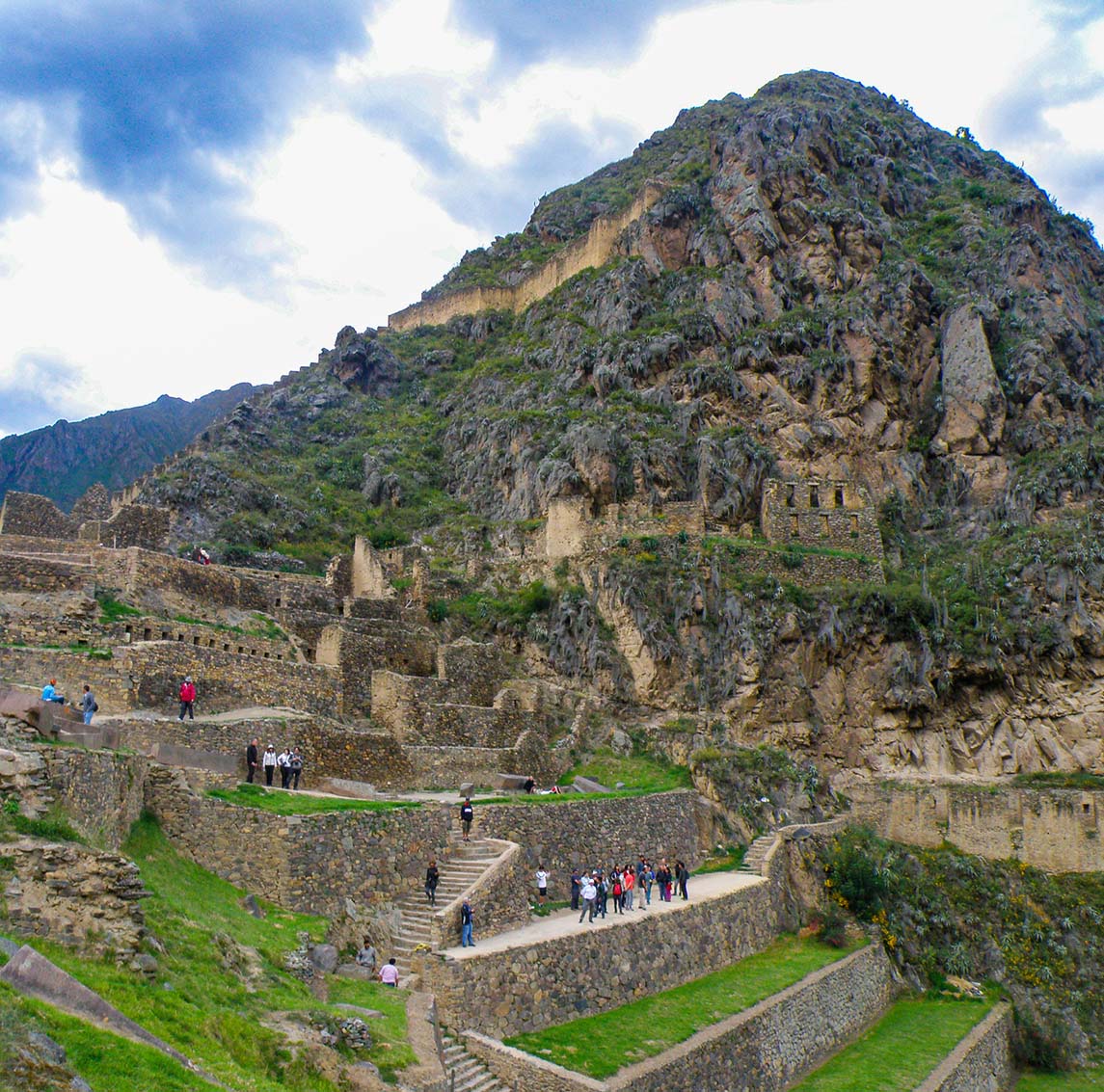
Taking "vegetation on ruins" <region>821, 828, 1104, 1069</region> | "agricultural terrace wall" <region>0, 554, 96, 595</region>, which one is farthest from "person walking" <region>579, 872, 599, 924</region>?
Result: "agricultural terrace wall" <region>0, 554, 96, 595</region>

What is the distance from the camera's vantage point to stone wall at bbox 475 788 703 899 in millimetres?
21375

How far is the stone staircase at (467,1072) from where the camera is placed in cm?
1386

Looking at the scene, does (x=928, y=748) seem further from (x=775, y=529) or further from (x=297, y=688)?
(x=297, y=688)

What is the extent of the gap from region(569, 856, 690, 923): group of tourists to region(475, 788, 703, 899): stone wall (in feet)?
1.19

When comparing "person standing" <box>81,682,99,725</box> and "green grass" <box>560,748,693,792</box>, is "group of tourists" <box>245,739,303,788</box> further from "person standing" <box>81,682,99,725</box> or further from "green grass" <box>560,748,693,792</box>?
"green grass" <box>560,748,693,792</box>

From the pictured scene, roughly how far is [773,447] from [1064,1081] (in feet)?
93.1

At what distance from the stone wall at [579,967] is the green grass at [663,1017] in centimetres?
25

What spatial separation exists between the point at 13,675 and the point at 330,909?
307 inches

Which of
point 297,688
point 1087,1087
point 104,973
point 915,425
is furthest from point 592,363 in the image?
point 104,973

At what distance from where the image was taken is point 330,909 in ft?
53.6

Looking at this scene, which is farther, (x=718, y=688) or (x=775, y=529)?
(x=775, y=529)

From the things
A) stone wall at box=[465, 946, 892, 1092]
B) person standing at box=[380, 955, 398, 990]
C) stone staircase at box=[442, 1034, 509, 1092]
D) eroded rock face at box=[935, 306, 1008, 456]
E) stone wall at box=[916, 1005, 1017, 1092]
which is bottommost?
stone wall at box=[916, 1005, 1017, 1092]

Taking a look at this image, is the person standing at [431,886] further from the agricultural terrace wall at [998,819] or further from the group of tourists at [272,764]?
the agricultural terrace wall at [998,819]

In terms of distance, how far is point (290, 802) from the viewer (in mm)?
17578
